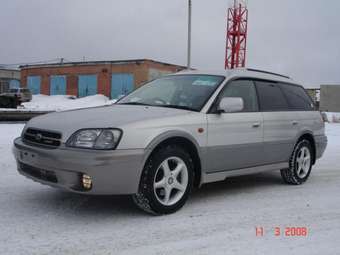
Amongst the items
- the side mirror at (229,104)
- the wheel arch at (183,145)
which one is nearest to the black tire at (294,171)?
the side mirror at (229,104)

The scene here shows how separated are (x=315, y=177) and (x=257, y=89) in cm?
230

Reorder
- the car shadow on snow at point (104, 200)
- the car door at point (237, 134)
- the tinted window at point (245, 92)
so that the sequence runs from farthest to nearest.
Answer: the tinted window at point (245, 92) < the car door at point (237, 134) < the car shadow on snow at point (104, 200)

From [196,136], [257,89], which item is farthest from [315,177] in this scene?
[196,136]

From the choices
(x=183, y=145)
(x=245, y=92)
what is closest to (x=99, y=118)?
(x=183, y=145)

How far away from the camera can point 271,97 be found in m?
6.27

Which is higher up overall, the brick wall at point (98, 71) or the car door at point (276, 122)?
the brick wall at point (98, 71)

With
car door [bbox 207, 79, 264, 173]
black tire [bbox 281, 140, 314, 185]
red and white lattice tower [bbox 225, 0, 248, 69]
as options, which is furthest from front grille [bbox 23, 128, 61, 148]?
red and white lattice tower [bbox 225, 0, 248, 69]

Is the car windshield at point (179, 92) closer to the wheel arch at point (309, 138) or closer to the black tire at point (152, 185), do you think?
the black tire at point (152, 185)

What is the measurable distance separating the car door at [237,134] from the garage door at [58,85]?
44.9 m

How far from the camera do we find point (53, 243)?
12.1ft

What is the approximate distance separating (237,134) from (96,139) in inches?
77.4

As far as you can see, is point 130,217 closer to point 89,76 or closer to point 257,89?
point 257,89

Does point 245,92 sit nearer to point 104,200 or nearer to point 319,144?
point 319,144

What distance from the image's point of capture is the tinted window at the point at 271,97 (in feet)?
19.9
